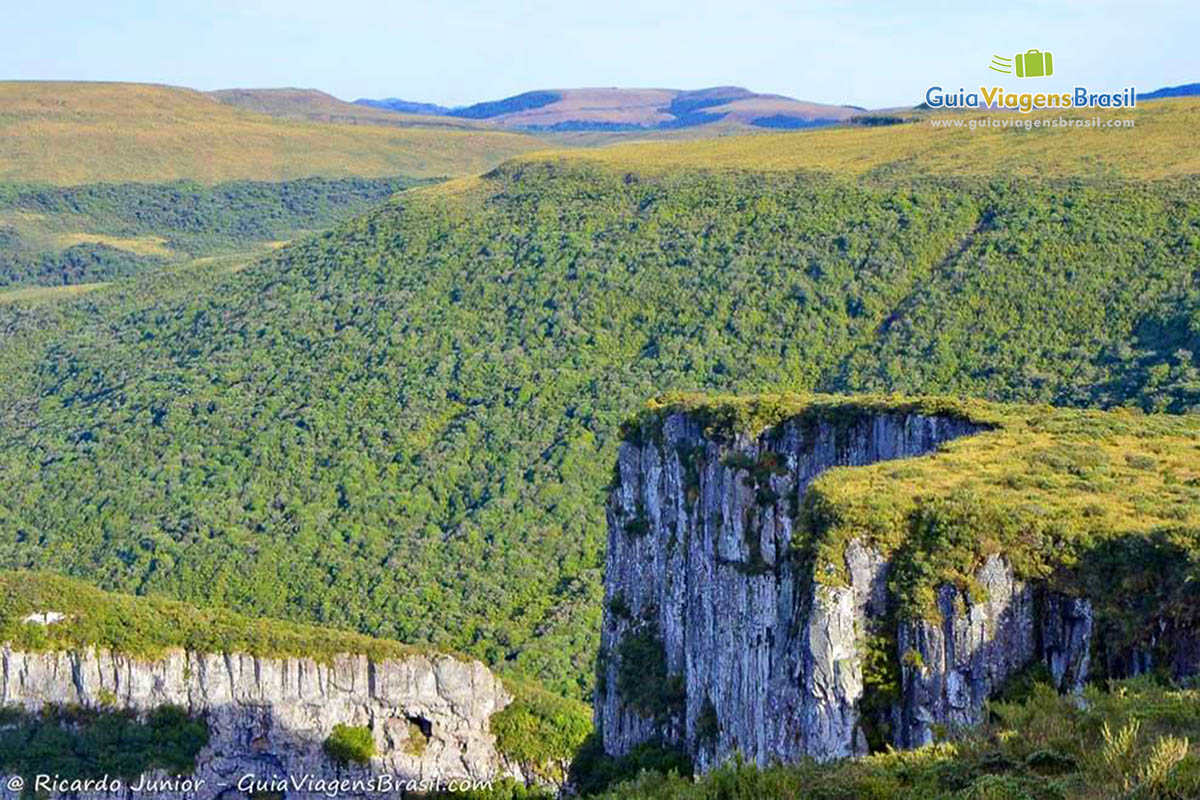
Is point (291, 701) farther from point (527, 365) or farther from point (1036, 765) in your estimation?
point (527, 365)

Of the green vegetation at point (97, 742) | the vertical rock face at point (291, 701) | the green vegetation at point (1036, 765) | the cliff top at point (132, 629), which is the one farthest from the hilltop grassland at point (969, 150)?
the green vegetation at point (1036, 765)

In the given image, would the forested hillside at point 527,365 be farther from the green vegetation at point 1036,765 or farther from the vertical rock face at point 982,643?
the green vegetation at point 1036,765

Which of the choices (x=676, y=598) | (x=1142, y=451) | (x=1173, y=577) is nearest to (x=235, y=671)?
(x=676, y=598)

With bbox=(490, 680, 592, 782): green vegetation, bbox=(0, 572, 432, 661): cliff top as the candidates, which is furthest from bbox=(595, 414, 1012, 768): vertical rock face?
bbox=(0, 572, 432, 661): cliff top

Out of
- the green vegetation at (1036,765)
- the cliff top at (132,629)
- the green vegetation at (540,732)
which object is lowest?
the green vegetation at (540,732)

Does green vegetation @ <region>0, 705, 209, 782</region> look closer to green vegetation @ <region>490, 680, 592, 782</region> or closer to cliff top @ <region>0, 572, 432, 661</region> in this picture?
cliff top @ <region>0, 572, 432, 661</region>

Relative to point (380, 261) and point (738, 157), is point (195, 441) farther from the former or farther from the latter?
point (738, 157)

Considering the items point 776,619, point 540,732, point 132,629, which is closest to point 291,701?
point 132,629
